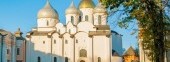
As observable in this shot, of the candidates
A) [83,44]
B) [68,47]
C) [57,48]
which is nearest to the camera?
[83,44]

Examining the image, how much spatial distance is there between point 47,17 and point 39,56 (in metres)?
5.60

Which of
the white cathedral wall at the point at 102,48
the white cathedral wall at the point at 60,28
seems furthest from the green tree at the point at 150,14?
the white cathedral wall at the point at 60,28

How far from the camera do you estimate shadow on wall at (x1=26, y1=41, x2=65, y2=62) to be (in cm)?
6189

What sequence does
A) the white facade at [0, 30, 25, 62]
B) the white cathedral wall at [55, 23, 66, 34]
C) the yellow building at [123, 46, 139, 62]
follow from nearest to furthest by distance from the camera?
the white facade at [0, 30, 25, 62], the white cathedral wall at [55, 23, 66, 34], the yellow building at [123, 46, 139, 62]

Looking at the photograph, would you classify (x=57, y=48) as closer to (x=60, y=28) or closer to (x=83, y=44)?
(x=60, y=28)

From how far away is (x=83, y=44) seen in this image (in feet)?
201

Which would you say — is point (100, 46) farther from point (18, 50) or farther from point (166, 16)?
point (166, 16)

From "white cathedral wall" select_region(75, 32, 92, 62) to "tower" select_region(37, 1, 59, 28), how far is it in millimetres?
4839

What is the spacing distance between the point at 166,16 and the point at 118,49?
49.5 meters

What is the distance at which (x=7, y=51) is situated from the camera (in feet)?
173

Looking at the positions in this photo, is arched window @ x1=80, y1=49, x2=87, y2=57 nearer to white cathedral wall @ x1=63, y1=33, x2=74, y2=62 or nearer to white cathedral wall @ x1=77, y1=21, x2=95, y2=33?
white cathedral wall @ x1=63, y1=33, x2=74, y2=62

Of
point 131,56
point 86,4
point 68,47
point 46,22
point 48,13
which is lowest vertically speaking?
point 131,56

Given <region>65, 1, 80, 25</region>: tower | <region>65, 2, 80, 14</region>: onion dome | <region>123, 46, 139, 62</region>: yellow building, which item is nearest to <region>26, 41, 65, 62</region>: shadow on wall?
<region>65, 1, 80, 25</region>: tower

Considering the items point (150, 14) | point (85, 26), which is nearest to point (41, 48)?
point (85, 26)
